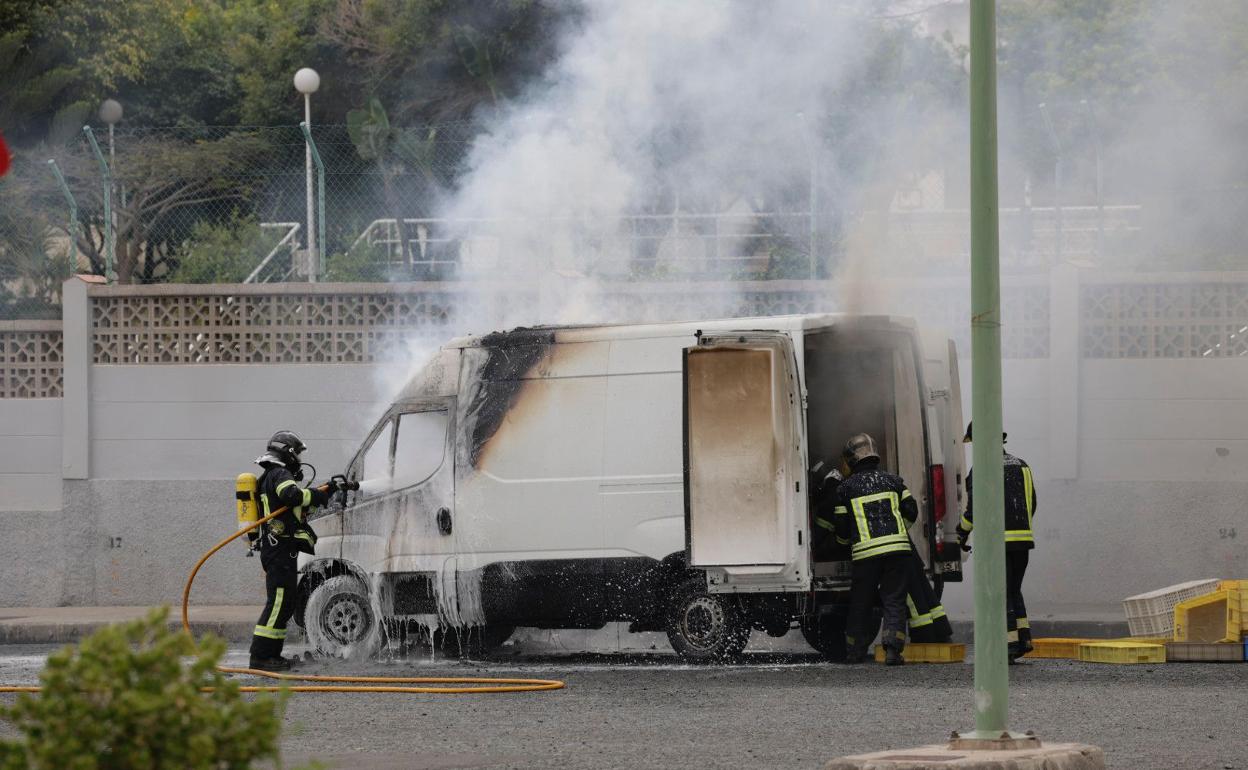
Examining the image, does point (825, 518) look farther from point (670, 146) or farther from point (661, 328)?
point (670, 146)

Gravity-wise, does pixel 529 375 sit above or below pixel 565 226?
below

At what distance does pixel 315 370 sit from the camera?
53.9ft

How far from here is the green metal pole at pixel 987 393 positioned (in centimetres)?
706

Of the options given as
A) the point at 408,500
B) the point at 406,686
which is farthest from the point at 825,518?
the point at 406,686

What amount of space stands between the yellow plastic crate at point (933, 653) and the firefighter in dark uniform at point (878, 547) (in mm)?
147

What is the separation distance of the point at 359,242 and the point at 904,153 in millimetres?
5202

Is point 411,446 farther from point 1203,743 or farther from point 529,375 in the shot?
point 1203,743

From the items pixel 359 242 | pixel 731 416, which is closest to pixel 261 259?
pixel 359 242

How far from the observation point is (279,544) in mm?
12039

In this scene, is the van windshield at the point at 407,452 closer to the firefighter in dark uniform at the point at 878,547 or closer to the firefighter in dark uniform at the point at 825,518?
the firefighter in dark uniform at the point at 825,518

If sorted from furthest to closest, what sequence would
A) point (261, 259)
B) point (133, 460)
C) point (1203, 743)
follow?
point (261, 259), point (133, 460), point (1203, 743)

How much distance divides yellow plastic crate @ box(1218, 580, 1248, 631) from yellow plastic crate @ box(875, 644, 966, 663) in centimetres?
171

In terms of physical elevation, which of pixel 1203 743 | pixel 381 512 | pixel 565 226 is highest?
pixel 565 226

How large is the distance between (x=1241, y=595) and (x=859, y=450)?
2537 mm
